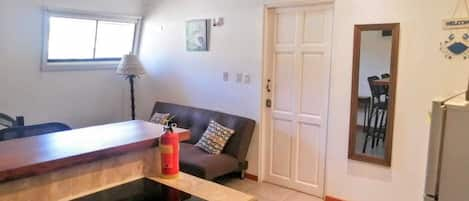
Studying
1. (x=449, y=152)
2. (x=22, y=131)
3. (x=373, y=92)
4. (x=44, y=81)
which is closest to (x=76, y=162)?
(x=22, y=131)

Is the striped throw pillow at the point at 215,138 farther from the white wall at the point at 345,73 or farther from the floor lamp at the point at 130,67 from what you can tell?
the floor lamp at the point at 130,67

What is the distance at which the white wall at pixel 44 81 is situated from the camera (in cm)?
455

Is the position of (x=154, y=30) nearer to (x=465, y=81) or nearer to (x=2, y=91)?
(x=2, y=91)

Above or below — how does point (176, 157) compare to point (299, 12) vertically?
below

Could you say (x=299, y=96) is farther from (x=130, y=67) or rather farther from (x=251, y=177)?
(x=130, y=67)

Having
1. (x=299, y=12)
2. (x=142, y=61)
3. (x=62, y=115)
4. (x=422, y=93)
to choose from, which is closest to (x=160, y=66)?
(x=142, y=61)

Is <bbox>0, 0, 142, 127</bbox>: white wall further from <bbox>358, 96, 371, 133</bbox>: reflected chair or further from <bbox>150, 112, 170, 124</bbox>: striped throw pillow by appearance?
<bbox>358, 96, 371, 133</bbox>: reflected chair

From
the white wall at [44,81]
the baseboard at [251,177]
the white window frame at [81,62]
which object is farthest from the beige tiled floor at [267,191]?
the white window frame at [81,62]

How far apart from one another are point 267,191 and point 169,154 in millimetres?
2679

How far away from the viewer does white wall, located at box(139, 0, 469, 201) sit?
10.4ft

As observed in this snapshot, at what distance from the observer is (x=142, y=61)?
5.80m

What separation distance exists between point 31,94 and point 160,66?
168 cm

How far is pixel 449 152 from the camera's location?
5.91 feet

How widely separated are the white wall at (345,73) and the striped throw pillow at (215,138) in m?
0.31
